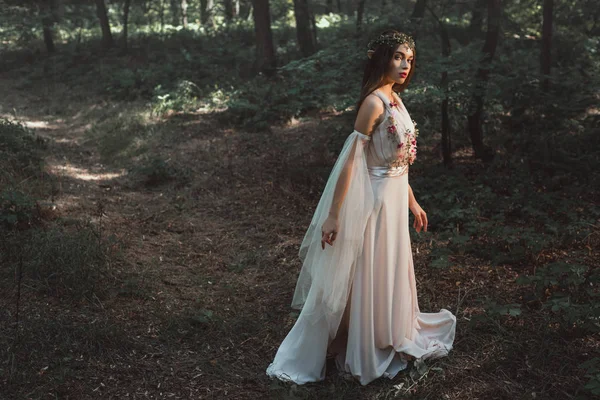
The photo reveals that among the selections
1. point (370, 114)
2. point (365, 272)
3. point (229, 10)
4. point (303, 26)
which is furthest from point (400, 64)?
point (229, 10)

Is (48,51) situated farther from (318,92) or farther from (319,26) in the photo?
(318,92)

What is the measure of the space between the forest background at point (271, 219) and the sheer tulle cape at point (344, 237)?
58 cm

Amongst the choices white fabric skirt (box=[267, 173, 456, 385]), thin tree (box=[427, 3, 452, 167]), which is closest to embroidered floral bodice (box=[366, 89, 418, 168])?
white fabric skirt (box=[267, 173, 456, 385])

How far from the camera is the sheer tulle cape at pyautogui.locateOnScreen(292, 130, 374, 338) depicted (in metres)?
3.55

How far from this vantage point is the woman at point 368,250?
11.6 feet

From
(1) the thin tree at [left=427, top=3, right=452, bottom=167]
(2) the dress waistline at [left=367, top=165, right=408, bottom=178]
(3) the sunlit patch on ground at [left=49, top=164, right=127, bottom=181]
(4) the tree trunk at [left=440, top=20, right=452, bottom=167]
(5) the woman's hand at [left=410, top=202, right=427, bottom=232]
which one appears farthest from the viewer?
(3) the sunlit patch on ground at [left=49, top=164, right=127, bottom=181]

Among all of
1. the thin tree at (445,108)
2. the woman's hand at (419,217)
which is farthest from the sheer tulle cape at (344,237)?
the thin tree at (445,108)

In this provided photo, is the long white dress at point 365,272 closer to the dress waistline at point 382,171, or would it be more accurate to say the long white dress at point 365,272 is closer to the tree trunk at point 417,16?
the dress waistline at point 382,171

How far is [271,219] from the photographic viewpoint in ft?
23.2

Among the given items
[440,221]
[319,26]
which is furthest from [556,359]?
[319,26]

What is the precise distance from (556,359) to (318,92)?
8623mm

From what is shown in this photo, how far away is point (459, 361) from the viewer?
3.86m

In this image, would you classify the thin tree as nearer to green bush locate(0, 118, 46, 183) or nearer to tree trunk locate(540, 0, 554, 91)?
tree trunk locate(540, 0, 554, 91)

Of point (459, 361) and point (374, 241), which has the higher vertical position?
point (374, 241)
